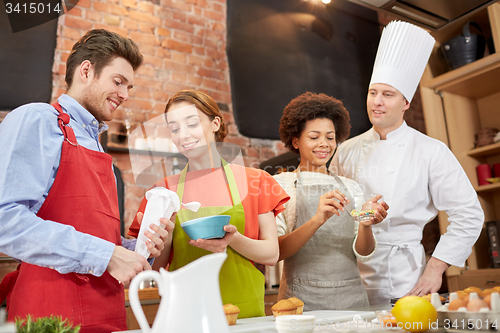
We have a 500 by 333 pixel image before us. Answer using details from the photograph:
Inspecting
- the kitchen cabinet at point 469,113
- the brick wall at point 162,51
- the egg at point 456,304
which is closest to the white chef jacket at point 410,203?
the brick wall at point 162,51

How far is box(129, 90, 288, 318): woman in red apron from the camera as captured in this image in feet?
3.06

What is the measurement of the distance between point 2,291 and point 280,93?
261 centimetres

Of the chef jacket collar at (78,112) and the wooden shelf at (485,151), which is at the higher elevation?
the wooden shelf at (485,151)

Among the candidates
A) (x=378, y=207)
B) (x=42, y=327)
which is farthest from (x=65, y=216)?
(x=378, y=207)

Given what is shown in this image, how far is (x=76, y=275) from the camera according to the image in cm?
96

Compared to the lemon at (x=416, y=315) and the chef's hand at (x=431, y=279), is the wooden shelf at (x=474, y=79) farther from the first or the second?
the lemon at (x=416, y=315)

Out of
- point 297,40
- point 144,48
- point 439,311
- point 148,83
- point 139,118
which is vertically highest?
point 297,40

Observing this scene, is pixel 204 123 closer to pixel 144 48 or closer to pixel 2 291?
pixel 2 291

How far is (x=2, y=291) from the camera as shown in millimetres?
1054

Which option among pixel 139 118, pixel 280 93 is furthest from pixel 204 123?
pixel 280 93

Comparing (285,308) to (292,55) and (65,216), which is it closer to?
(65,216)

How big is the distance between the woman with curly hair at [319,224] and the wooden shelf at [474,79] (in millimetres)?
1530

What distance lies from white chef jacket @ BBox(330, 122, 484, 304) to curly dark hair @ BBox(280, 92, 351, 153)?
0.82ft

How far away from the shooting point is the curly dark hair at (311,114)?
1771 mm
